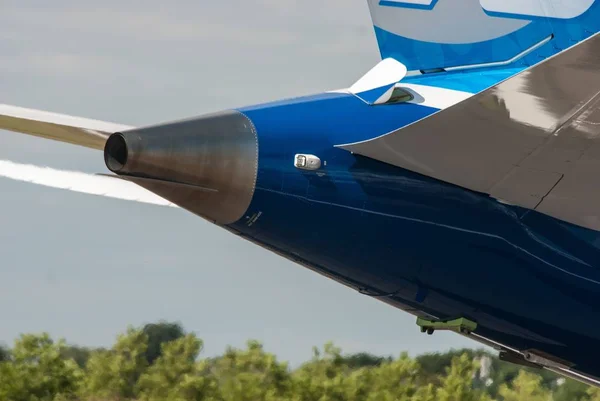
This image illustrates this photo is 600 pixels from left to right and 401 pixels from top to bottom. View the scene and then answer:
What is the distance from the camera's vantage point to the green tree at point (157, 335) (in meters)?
21.6

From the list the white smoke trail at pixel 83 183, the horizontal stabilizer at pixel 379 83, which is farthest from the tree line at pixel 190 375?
the horizontal stabilizer at pixel 379 83

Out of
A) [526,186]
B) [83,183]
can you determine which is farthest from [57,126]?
[526,186]

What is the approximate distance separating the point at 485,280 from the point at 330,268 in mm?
1464

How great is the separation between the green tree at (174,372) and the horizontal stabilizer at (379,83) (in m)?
9.52

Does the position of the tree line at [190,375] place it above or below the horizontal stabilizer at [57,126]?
below

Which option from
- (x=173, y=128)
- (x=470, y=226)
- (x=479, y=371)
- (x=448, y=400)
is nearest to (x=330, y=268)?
(x=470, y=226)

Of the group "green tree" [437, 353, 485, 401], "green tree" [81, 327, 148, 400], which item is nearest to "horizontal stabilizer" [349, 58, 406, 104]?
"green tree" [81, 327, 148, 400]

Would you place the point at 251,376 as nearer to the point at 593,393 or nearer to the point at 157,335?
the point at 157,335

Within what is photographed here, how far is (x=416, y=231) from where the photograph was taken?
11.6 metres

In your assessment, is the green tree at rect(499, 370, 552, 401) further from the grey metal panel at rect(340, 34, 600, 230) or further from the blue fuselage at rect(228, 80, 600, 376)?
the grey metal panel at rect(340, 34, 600, 230)

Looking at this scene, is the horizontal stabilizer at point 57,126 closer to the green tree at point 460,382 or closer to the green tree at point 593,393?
the green tree at point 460,382

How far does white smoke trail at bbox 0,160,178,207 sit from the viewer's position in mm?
13844

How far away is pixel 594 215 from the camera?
11961mm

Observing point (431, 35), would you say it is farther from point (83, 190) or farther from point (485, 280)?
point (83, 190)
